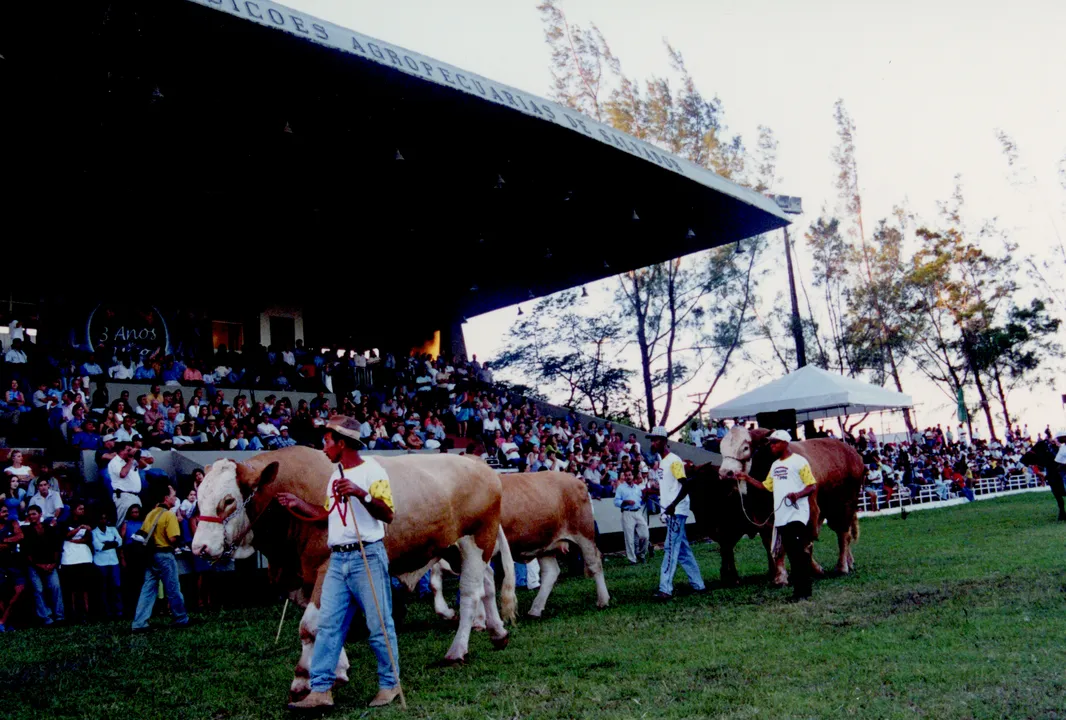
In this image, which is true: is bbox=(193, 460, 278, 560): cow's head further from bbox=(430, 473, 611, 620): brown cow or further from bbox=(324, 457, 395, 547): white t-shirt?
bbox=(430, 473, 611, 620): brown cow

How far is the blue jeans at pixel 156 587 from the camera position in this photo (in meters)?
11.2

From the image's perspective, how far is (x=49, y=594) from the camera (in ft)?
41.0

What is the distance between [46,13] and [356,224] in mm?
11901

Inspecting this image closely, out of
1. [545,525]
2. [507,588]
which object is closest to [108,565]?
[545,525]

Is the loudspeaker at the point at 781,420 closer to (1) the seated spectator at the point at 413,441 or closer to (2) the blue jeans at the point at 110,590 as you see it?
(1) the seated spectator at the point at 413,441

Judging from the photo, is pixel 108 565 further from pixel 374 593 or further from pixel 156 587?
pixel 374 593

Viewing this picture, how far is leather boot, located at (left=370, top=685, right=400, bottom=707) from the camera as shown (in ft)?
20.5

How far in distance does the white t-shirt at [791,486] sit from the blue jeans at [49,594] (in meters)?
9.71

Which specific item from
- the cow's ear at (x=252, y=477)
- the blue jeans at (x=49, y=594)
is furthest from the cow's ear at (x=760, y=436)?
the blue jeans at (x=49, y=594)

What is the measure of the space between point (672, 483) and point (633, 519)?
6833 millimetres

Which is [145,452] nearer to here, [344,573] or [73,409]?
[73,409]

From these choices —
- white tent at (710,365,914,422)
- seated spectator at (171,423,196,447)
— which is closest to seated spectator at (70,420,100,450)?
seated spectator at (171,423,196,447)

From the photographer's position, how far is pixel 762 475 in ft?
39.5

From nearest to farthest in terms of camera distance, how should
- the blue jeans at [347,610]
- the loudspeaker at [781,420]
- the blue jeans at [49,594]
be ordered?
the blue jeans at [347,610] < the blue jeans at [49,594] < the loudspeaker at [781,420]
